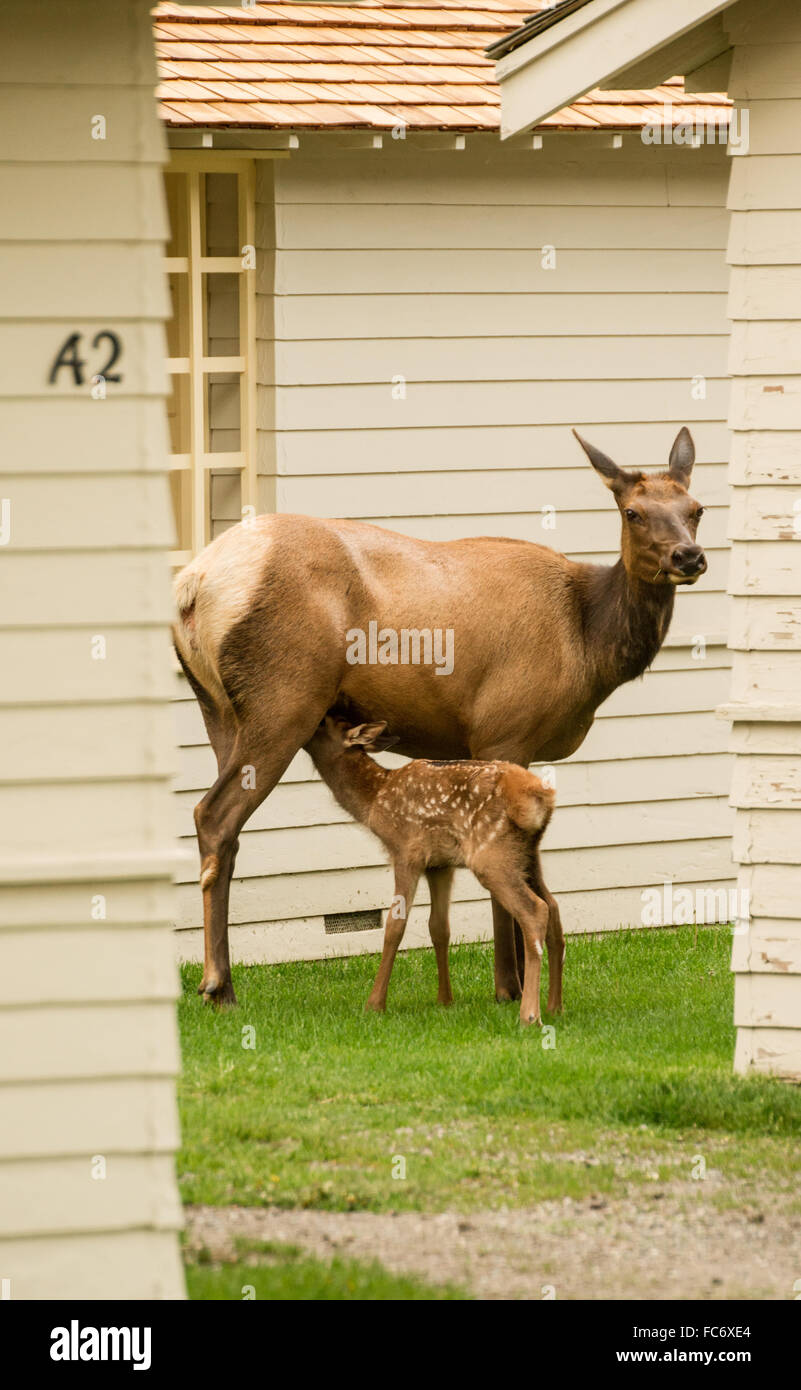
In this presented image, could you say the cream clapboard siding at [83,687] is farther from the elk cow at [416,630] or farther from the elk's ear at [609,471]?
the elk's ear at [609,471]

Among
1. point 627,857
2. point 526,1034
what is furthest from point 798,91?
point 627,857

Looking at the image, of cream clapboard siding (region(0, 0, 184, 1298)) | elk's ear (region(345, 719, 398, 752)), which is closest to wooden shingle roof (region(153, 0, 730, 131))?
elk's ear (region(345, 719, 398, 752))

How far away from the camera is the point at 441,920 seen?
8.83m

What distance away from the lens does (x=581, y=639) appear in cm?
927

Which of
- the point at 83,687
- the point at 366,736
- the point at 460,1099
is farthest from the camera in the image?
the point at 366,736

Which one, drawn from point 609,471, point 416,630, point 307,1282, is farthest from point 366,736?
point 307,1282

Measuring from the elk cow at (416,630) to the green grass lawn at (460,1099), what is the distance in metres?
0.54

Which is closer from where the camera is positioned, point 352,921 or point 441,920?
point 441,920

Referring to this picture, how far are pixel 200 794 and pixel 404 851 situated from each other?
1647 mm

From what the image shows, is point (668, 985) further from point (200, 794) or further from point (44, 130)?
point (44, 130)

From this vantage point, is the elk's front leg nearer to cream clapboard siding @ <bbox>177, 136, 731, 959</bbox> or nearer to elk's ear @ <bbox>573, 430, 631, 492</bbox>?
cream clapboard siding @ <bbox>177, 136, 731, 959</bbox>

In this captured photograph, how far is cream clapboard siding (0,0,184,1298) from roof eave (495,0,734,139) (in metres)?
2.53

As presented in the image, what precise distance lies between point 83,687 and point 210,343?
5.73 m

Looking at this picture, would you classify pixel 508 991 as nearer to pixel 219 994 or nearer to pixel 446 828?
Result: pixel 446 828
